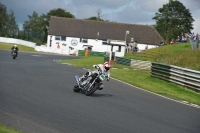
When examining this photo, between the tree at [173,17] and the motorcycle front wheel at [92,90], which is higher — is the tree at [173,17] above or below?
above

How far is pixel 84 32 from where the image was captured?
91.2 metres

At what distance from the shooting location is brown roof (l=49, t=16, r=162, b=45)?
90312 mm

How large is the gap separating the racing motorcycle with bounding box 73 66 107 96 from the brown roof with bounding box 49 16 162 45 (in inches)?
2879

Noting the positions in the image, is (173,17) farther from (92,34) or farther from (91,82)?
(91,82)

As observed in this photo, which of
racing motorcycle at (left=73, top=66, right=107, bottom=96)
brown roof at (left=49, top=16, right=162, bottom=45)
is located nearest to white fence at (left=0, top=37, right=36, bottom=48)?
brown roof at (left=49, top=16, right=162, bottom=45)

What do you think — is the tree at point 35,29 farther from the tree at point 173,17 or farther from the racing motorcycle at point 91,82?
the racing motorcycle at point 91,82

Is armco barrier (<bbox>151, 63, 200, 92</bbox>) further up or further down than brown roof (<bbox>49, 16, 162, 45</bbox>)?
further down

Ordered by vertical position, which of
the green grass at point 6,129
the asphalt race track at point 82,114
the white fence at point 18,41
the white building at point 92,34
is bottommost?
the asphalt race track at point 82,114

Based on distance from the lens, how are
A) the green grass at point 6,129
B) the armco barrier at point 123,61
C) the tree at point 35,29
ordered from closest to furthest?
1. the green grass at point 6,129
2. the armco barrier at point 123,61
3. the tree at point 35,29

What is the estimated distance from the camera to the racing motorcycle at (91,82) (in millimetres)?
15656

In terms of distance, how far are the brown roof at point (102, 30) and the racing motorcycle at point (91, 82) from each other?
73.1 meters

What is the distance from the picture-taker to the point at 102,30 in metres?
91.9

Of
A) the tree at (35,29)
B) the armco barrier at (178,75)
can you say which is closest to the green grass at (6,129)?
the armco barrier at (178,75)

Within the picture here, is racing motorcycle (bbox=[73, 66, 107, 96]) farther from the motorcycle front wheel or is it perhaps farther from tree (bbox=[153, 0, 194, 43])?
tree (bbox=[153, 0, 194, 43])
